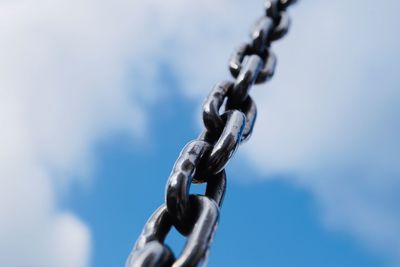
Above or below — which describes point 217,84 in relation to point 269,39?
below

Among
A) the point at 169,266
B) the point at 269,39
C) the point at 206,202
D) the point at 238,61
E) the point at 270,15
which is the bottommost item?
the point at 169,266

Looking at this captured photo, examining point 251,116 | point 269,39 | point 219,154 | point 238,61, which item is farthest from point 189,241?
point 269,39

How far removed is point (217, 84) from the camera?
107 centimetres

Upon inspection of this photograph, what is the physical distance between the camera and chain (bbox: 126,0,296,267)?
0.70 meters

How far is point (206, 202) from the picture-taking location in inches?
31.1

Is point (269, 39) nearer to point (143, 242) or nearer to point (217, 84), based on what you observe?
point (217, 84)

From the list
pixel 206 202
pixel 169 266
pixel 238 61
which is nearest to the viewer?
pixel 169 266

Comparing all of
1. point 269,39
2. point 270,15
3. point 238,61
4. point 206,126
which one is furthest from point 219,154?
point 270,15

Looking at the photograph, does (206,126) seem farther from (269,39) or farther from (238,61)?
(269,39)

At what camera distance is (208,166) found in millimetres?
880

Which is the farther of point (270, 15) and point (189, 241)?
point (270, 15)

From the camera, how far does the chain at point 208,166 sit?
70 cm

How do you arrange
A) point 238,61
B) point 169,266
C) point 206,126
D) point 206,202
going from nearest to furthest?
1. point 169,266
2. point 206,202
3. point 206,126
4. point 238,61

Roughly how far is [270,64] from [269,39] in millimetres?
101
